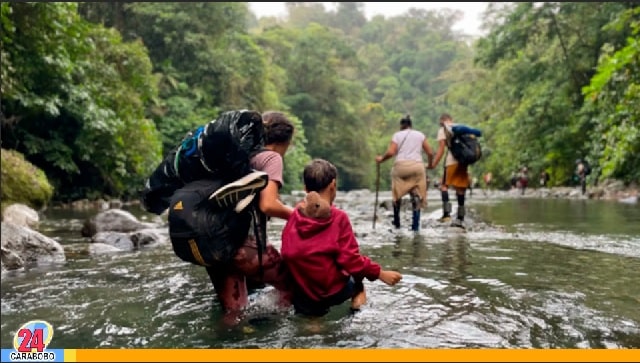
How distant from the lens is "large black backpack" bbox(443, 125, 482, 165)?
8367mm

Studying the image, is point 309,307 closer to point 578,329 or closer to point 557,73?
point 578,329

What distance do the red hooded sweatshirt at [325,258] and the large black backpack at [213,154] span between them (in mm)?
528

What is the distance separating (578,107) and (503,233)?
20.1 metres

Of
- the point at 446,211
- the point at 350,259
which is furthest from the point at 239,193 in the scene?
the point at 446,211

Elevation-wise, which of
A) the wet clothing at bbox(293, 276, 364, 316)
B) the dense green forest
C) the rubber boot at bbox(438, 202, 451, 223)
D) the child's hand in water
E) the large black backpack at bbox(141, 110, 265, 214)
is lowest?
the rubber boot at bbox(438, 202, 451, 223)

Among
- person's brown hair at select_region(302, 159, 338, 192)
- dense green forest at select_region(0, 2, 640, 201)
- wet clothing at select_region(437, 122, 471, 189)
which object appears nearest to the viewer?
person's brown hair at select_region(302, 159, 338, 192)

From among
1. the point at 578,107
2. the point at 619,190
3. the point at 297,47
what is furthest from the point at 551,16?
the point at 297,47

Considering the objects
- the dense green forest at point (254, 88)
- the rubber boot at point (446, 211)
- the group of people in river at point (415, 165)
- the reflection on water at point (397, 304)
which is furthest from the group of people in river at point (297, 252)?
the dense green forest at point (254, 88)

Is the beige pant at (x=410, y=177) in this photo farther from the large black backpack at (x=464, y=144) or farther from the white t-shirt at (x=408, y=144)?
the large black backpack at (x=464, y=144)

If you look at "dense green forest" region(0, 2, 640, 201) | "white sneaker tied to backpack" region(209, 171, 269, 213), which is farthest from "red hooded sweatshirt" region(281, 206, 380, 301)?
"dense green forest" region(0, 2, 640, 201)

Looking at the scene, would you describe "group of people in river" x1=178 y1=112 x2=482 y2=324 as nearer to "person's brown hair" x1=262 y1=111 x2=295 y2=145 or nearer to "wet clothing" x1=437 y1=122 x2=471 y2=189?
"person's brown hair" x1=262 y1=111 x2=295 y2=145

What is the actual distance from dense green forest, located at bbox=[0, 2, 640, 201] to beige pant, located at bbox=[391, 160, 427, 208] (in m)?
8.04

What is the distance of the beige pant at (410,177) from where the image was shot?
8492mm

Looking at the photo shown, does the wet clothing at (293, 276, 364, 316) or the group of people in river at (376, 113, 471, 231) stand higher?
the group of people in river at (376, 113, 471, 231)
